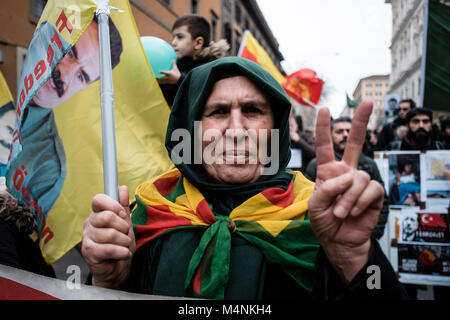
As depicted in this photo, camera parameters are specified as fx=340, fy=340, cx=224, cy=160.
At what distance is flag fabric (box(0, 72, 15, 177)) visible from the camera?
2.21 metres

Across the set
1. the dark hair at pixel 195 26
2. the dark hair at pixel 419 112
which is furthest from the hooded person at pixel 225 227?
the dark hair at pixel 419 112

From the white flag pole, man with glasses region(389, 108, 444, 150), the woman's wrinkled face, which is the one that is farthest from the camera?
man with glasses region(389, 108, 444, 150)

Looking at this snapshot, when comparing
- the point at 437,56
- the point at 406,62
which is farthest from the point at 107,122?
the point at 406,62

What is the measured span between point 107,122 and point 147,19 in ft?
39.7

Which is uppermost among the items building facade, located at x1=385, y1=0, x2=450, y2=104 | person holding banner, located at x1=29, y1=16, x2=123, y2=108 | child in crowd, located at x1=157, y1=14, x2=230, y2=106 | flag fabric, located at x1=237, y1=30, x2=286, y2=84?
building facade, located at x1=385, y1=0, x2=450, y2=104

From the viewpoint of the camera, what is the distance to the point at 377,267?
1.00 meters

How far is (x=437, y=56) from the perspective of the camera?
340 cm

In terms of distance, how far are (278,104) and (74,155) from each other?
3.50ft

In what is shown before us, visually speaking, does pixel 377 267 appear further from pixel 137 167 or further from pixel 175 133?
pixel 137 167

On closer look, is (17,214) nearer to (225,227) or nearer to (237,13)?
(225,227)

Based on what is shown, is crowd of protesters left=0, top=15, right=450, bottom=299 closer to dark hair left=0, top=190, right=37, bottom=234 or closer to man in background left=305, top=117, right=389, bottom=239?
dark hair left=0, top=190, right=37, bottom=234

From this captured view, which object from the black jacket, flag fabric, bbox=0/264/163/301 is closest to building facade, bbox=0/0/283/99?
flag fabric, bbox=0/264/163/301

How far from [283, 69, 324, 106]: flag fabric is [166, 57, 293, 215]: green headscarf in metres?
4.14
